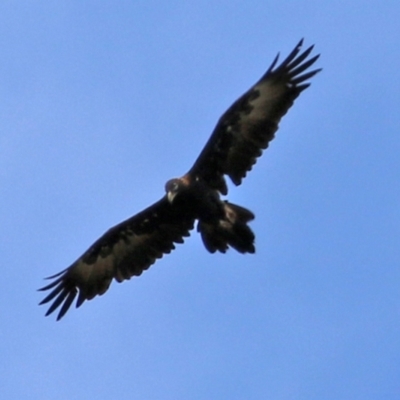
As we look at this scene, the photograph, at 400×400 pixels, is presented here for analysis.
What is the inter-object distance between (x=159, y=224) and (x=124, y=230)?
0.59 meters

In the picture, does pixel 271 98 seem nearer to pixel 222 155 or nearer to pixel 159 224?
pixel 222 155

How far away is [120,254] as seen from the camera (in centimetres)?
2106

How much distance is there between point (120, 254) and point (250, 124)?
3.10m

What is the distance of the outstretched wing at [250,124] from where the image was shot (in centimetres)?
1959

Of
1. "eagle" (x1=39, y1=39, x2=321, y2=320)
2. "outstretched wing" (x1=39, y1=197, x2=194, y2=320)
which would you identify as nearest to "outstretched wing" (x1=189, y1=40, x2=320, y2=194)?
"eagle" (x1=39, y1=39, x2=321, y2=320)

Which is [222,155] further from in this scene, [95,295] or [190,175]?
[95,295]

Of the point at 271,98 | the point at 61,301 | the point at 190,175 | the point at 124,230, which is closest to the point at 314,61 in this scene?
the point at 271,98

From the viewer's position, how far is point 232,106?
1969 centimetres

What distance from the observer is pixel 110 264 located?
21.2 metres

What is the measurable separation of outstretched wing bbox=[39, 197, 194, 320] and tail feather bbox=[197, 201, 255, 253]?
4.03ft

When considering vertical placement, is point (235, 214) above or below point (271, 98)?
Answer: below

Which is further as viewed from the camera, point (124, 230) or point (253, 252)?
point (124, 230)

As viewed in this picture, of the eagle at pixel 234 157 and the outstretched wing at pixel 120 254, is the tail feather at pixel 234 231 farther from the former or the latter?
the outstretched wing at pixel 120 254

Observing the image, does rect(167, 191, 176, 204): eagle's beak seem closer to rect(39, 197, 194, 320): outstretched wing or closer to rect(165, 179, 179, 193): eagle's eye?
rect(165, 179, 179, 193): eagle's eye
